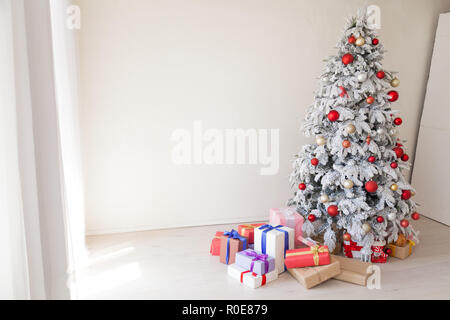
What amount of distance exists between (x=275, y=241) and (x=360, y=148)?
2.86ft

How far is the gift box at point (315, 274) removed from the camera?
90.0 inches

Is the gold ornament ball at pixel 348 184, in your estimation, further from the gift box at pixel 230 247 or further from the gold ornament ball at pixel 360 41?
the gold ornament ball at pixel 360 41

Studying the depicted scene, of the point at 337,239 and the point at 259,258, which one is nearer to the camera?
the point at 259,258

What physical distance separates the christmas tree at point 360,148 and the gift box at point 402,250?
2.5 inches

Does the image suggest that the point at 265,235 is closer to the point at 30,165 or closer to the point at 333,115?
the point at 333,115

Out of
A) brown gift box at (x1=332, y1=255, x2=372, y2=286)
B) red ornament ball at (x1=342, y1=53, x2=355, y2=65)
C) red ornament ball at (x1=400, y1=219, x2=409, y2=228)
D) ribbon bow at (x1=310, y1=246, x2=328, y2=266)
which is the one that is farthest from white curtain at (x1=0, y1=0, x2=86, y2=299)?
red ornament ball at (x1=400, y1=219, x2=409, y2=228)

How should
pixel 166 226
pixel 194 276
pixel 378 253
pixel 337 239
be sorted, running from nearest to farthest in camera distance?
pixel 194 276
pixel 378 253
pixel 337 239
pixel 166 226

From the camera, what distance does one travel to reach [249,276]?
2.29m

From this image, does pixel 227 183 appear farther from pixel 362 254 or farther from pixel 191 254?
pixel 362 254

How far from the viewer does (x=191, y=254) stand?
2.74 meters

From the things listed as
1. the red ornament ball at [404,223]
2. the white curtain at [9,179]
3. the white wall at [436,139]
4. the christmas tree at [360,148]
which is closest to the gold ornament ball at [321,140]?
the christmas tree at [360,148]

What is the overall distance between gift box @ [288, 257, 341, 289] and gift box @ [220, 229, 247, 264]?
386 mm

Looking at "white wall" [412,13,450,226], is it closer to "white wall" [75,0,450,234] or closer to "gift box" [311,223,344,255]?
"white wall" [75,0,450,234]

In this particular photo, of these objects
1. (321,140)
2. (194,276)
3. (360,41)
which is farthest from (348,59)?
(194,276)
